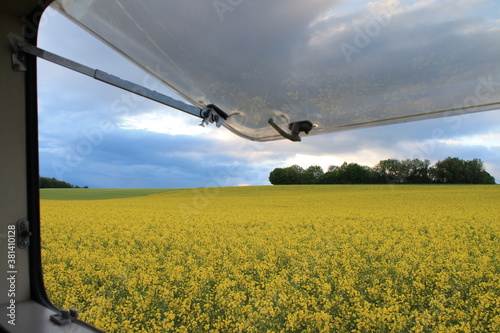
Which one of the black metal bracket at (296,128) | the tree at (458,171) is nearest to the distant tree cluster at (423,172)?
the tree at (458,171)

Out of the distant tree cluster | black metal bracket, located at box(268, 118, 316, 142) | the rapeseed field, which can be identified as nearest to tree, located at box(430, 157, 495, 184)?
the distant tree cluster

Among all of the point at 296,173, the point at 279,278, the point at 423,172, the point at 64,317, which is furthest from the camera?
the point at 296,173

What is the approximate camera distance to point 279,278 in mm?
3168

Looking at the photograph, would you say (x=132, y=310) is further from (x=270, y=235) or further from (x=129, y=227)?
(x=129, y=227)

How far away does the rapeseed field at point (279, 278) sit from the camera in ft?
8.31

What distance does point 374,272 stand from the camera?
11.8 feet

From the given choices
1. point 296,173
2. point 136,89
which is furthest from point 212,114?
point 296,173

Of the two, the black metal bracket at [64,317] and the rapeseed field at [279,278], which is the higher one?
the black metal bracket at [64,317]

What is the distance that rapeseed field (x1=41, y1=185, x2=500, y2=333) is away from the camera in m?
2.53

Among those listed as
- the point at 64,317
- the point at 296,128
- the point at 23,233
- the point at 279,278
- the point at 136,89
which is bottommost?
the point at 279,278

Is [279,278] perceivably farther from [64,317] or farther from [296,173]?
[296,173]

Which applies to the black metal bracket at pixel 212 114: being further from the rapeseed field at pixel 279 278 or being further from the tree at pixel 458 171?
the tree at pixel 458 171

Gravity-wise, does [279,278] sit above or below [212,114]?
below

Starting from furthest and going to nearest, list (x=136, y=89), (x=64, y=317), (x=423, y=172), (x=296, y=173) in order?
1. (x=296, y=173)
2. (x=423, y=172)
3. (x=64, y=317)
4. (x=136, y=89)
